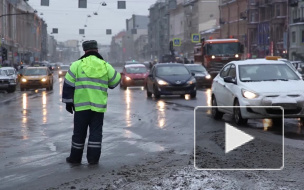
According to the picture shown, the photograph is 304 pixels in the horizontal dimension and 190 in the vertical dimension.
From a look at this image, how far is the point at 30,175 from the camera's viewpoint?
8703 mm

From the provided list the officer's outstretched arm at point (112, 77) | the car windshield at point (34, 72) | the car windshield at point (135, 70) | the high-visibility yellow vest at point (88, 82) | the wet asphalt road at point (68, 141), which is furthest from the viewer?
the car windshield at point (135, 70)

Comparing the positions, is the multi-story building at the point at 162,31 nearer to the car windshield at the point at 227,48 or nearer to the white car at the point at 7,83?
the car windshield at the point at 227,48

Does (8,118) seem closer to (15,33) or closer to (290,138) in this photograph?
(290,138)

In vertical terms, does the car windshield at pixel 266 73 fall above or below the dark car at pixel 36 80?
above

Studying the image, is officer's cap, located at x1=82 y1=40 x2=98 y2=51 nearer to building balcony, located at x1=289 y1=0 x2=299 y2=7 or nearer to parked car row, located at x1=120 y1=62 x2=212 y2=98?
parked car row, located at x1=120 y1=62 x2=212 y2=98

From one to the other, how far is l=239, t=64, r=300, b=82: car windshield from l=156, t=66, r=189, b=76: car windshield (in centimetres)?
1349

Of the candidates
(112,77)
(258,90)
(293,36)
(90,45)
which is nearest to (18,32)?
(293,36)

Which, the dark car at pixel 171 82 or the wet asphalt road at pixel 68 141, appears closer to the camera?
the wet asphalt road at pixel 68 141

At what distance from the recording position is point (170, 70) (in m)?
30.5

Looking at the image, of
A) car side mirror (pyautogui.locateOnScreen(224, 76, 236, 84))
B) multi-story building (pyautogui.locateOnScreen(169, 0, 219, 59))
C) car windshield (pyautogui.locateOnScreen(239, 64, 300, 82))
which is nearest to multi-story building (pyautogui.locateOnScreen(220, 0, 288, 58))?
multi-story building (pyautogui.locateOnScreen(169, 0, 219, 59))

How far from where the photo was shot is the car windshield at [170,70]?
98.9 ft

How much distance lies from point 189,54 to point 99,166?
446 ft

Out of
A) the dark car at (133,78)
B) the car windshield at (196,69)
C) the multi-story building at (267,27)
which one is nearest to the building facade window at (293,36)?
the multi-story building at (267,27)
